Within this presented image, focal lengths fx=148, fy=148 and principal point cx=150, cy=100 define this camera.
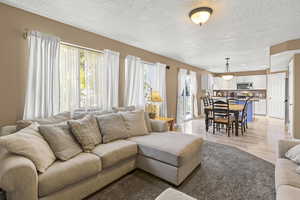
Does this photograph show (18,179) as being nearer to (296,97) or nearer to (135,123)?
(135,123)

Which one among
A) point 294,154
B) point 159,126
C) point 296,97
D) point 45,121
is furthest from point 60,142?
point 296,97

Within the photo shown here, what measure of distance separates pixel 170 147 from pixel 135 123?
919 millimetres

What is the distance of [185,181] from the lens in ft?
6.84

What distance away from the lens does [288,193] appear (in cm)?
114

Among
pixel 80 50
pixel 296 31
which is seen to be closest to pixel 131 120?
pixel 80 50

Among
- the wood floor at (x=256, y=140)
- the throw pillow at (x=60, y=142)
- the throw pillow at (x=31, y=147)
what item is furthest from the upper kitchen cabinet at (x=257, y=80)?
the throw pillow at (x=31, y=147)

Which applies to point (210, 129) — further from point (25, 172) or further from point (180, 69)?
point (25, 172)

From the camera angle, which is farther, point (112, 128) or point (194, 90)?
point (194, 90)

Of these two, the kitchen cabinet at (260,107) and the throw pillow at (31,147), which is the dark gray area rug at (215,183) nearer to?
the throw pillow at (31,147)

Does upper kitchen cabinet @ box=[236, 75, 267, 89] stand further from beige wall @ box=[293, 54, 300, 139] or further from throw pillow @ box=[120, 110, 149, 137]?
throw pillow @ box=[120, 110, 149, 137]

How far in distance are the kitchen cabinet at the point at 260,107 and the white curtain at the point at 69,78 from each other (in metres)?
8.43

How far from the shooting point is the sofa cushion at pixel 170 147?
193cm

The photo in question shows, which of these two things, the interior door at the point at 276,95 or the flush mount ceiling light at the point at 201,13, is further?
the interior door at the point at 276,95

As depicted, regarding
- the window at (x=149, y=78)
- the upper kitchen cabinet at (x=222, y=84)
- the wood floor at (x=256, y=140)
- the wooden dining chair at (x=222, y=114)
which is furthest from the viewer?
the upper kitchen cabinet at (x=222, y=84)
